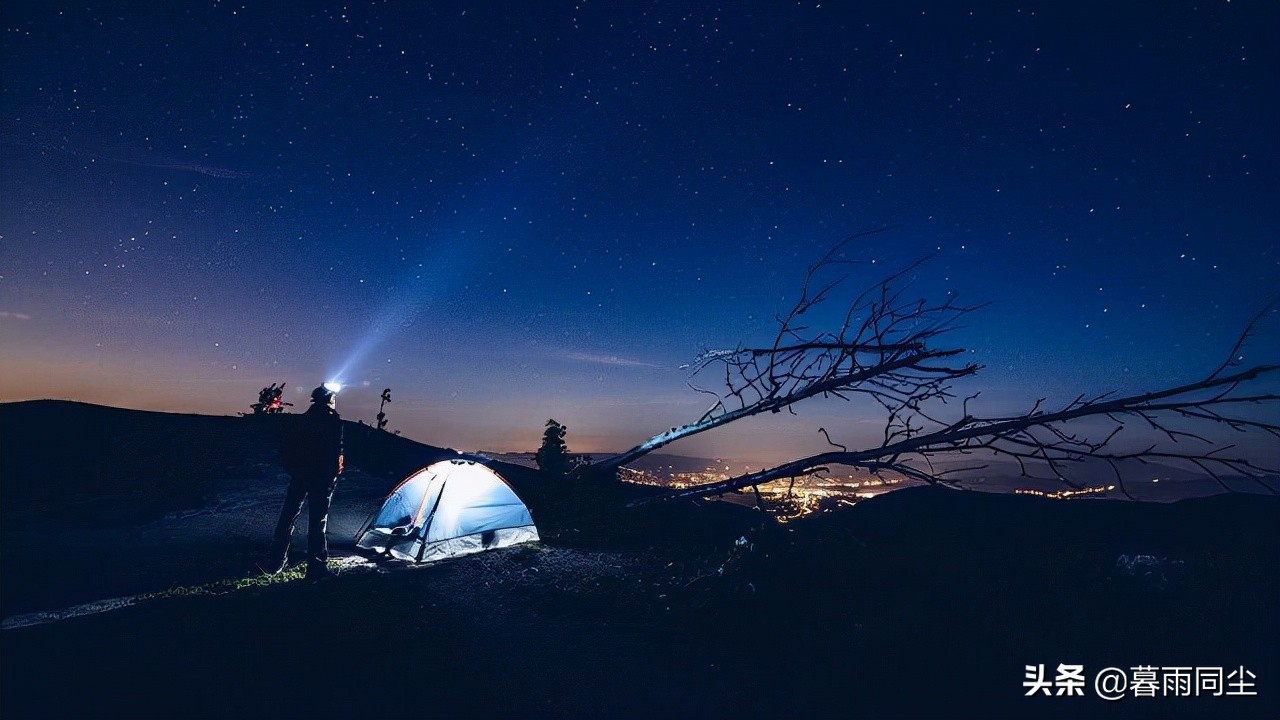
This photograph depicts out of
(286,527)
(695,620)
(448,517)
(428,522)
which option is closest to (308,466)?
(286,527)

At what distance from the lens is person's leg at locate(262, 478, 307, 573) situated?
313 inches

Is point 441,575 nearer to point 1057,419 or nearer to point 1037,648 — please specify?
point 1037,648

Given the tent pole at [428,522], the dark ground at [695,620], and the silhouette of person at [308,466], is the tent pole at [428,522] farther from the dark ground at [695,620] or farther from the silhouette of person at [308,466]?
the silhouette of person at [308,466]

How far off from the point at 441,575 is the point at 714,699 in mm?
5039

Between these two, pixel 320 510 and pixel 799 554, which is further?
pixel 320 510

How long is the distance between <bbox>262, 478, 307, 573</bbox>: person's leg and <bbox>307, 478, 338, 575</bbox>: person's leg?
273 millimetres

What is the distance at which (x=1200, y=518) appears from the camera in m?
7.21

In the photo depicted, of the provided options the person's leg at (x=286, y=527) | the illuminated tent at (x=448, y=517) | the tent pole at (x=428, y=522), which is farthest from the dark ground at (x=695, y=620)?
the tent pole at (x=428, y=522)

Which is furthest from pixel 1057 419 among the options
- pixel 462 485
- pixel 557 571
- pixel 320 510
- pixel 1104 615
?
pixel 320 510

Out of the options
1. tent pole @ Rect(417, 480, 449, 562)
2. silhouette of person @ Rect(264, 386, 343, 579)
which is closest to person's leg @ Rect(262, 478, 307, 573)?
silhouette of person @ Rect(264, 386, 343, 579)

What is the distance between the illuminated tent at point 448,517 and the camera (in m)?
9.09

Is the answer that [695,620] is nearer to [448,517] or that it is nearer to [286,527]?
[448,517]

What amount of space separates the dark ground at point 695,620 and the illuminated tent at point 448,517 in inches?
25.1

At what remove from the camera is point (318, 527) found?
7770mm
